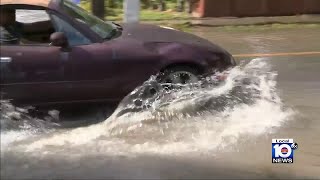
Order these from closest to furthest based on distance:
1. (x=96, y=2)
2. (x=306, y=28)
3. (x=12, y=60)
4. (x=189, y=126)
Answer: (x=12, y=60) → (x=189, y=126) → (x=96, y=2) → (x=306, y=28)

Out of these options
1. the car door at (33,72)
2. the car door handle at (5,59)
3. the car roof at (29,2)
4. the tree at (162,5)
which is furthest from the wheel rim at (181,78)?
the tree at (162,5)

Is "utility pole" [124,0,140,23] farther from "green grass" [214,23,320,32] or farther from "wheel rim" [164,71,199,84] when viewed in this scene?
"wheel rim" [164,71,199,84]

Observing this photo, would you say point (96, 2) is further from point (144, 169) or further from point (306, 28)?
point (144, 169)

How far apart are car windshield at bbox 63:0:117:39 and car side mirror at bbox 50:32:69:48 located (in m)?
0.42

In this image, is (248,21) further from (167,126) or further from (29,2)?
(29,2)

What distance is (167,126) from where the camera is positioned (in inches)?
269

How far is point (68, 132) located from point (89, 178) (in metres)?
1.30

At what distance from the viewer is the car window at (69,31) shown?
6.55m

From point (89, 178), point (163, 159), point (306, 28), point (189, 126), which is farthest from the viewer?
point (306, 28)

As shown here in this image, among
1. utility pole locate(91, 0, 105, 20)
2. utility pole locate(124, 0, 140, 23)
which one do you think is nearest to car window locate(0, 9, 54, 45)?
utility pole locate(124, 0, 140, 23)

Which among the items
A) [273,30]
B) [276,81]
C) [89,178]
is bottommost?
[89,178]

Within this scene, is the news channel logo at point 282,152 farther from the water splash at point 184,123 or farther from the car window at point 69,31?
the car window at point 69,31

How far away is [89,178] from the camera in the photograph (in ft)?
17.6

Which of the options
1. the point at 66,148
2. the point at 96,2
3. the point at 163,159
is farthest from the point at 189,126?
the point at 96,2
